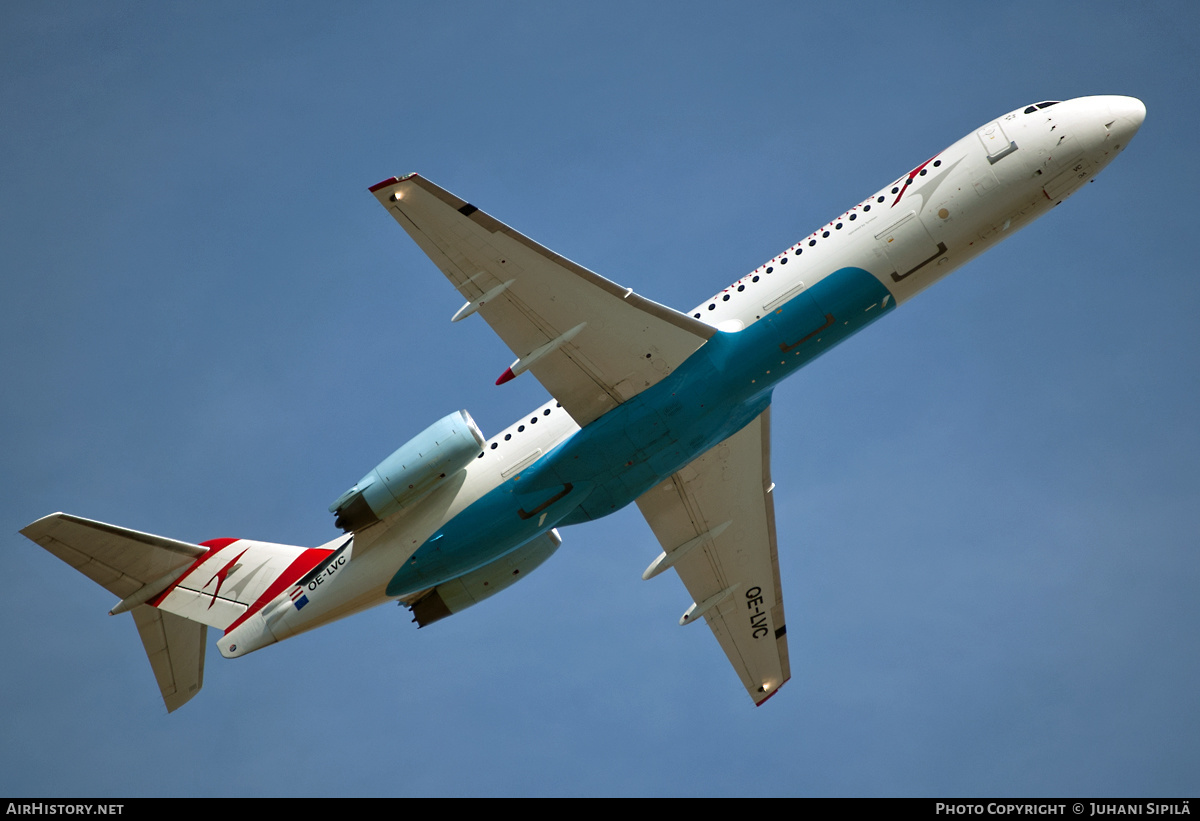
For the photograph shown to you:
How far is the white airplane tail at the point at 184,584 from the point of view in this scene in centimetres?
3016

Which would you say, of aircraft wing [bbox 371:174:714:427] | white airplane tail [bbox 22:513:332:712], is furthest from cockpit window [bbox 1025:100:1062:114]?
white airplane tail [bbox 22:513:332:712]

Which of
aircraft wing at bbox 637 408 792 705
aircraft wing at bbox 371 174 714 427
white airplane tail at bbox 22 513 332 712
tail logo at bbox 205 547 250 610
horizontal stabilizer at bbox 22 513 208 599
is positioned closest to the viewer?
aircraft wing at bbox 371 174 714 427

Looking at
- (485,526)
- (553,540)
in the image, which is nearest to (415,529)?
(485,526)

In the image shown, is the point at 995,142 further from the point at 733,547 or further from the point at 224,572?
the point at 224,572

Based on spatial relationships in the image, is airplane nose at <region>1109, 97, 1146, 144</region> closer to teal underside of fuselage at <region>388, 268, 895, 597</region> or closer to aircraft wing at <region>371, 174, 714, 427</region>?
teal underside of fuselage at <region>388, 268, 895, 597</region>

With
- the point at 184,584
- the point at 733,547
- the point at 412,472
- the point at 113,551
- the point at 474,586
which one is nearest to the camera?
the point at 412,472

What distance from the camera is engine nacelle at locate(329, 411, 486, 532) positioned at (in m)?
27.4

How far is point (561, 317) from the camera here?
87.3 ft

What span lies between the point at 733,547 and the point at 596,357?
9.71m


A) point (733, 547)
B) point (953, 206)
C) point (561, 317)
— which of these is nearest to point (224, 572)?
point (561, 317)

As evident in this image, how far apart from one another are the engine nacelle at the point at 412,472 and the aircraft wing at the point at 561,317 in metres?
2.39

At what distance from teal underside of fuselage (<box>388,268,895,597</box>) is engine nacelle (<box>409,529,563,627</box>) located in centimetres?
188
